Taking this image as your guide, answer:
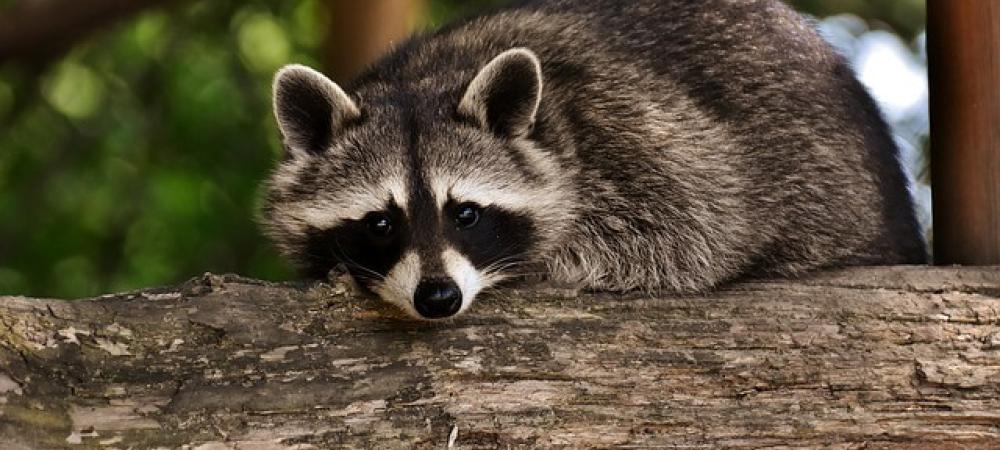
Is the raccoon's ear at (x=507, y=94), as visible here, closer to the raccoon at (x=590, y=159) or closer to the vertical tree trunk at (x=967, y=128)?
the raccoon at (x=590, y=159)

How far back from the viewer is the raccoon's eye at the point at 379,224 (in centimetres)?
375

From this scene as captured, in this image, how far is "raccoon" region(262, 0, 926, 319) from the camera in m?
3.80

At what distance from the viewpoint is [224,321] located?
11.1ft

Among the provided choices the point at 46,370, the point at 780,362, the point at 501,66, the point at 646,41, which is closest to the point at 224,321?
the point at 46,370

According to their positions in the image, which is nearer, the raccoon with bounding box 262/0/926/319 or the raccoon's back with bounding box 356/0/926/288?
the raccoon with bounding box 262/0/926/319

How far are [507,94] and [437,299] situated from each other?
2.59ft

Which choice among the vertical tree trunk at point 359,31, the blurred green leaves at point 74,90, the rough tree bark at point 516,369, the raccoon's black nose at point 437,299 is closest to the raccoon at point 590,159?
the raccoon's black nose at point 437,299

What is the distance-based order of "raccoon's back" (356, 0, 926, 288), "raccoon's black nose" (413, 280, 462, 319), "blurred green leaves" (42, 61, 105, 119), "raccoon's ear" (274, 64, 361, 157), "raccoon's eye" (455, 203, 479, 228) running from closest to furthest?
1. "raccoon's black nose" (413, 280, 462, 319)
2. "raccoon's eye" (455, 203, 479, 228)
3. "raccoon's ear" (274, 64, 361, 157)
4. "raccoon's back" (356, 0, 926, 288)
5. "blurred green leaves" (42, 61, 105, 119)

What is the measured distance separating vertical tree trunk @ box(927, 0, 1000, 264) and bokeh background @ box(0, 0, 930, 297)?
213 centimetres

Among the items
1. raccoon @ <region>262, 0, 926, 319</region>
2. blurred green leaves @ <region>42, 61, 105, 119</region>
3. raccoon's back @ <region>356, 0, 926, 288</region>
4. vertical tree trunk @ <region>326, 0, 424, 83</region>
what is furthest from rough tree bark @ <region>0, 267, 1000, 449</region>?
blurred green leaves @ <region>42, 61, 105, 119</region>

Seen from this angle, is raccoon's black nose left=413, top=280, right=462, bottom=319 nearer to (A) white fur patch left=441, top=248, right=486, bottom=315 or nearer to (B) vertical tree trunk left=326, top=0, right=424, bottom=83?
(A) white fur patch left=441, top=248, right=486, bottom=315

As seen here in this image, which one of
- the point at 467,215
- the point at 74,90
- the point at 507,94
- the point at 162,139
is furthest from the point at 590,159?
the point at 74,90

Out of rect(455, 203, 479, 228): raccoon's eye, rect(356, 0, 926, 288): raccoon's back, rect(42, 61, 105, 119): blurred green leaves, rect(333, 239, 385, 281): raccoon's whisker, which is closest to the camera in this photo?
rect(333, 239, 385, 281): raccoon's whisker

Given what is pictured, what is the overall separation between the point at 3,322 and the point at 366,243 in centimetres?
103
